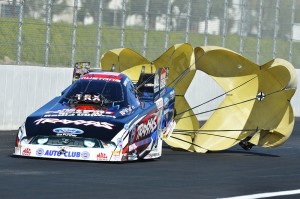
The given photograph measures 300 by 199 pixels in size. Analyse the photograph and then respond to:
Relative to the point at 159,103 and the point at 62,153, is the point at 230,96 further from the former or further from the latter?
the point at 62,153

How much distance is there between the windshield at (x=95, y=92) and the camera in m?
20.2

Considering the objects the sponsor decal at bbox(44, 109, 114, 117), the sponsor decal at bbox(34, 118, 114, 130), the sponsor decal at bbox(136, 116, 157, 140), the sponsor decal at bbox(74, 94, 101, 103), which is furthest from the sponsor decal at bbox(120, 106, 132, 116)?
the sponsor decal at bbox(34, 118, 114, 130)

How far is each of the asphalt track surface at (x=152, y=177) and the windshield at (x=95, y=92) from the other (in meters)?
1.47

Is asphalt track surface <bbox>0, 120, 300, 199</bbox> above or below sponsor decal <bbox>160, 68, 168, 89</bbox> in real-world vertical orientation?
below

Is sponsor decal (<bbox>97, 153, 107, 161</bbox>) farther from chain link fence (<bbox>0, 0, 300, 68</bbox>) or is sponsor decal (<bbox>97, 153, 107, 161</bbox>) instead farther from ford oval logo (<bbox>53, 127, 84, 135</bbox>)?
chain link fence (<bbox>0, 0, 300, 68</bbox>)

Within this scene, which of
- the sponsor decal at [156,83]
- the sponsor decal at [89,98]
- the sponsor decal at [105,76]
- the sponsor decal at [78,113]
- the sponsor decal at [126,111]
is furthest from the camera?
the sponsor decal at [156,83]

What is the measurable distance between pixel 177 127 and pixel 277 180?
22.6 ft

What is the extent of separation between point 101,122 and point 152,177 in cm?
260

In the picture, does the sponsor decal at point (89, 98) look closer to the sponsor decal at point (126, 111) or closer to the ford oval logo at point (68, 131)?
the sponsor decal at point (126, 111)

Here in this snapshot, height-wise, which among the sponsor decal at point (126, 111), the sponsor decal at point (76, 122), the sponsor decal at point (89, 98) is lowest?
the sponsor decal at point (76, 122)

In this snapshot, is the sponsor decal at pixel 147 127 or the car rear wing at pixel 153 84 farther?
the car rear wing at pixel 153 84

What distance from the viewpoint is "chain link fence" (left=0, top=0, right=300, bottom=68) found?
94.8 ft

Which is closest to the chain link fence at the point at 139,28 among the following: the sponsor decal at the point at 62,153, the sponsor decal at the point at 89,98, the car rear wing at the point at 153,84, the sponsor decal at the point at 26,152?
the car rear wing at the point at 153,84

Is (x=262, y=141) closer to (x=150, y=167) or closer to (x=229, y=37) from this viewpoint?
(x=150, y=167)
